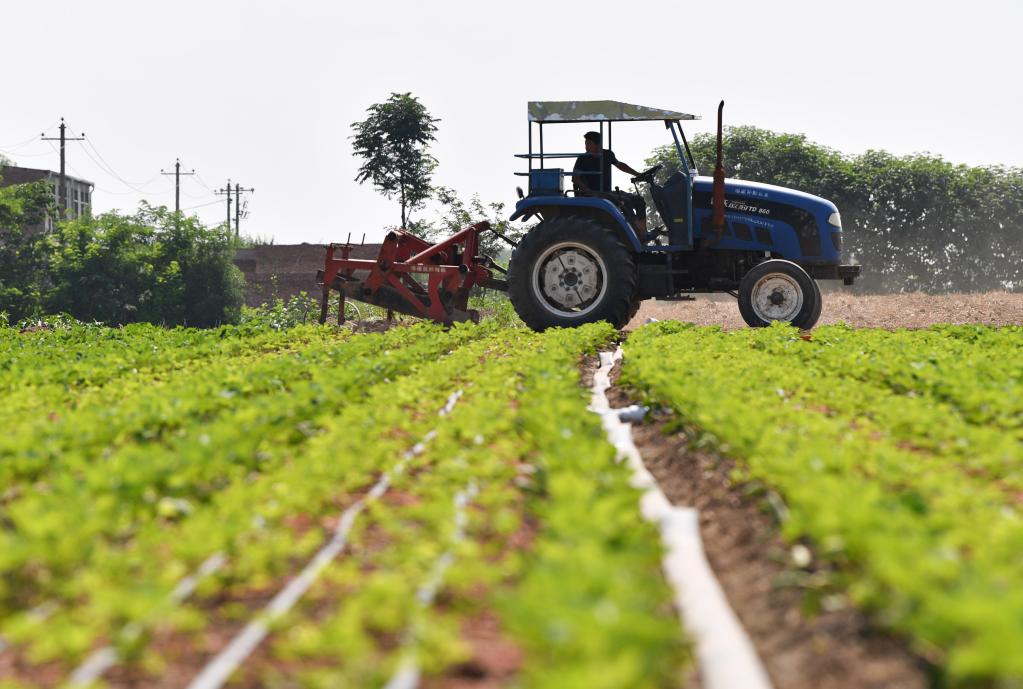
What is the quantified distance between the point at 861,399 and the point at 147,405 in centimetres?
460

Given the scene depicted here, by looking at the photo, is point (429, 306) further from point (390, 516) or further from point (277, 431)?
point (390, 516)

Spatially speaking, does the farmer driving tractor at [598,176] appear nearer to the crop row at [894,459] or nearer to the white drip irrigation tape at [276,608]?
the crop row at [894,459]

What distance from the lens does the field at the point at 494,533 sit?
3.23 meters

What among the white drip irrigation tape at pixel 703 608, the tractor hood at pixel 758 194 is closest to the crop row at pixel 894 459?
the white drip irrigation tape at pixel 703 608

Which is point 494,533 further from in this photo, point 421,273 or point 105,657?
point 421,273

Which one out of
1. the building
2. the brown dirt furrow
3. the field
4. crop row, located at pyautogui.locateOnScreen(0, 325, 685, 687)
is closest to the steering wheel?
the brown dirt furrow

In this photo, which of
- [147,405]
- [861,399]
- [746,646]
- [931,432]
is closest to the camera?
[746,646]

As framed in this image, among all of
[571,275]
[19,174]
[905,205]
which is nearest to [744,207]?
[571,275]

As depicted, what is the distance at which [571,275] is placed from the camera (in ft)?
44.9

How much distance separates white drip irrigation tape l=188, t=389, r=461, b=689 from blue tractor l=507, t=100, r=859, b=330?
826 cm

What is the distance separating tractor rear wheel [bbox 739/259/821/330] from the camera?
13375 millimetres

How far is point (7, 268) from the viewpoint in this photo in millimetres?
32406

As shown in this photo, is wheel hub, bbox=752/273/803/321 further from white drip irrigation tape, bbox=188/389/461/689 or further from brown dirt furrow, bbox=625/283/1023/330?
white drip irrigation tape, bbox=188/389/461/689

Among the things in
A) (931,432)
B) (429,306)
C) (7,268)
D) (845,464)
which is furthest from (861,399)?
(7,268)
